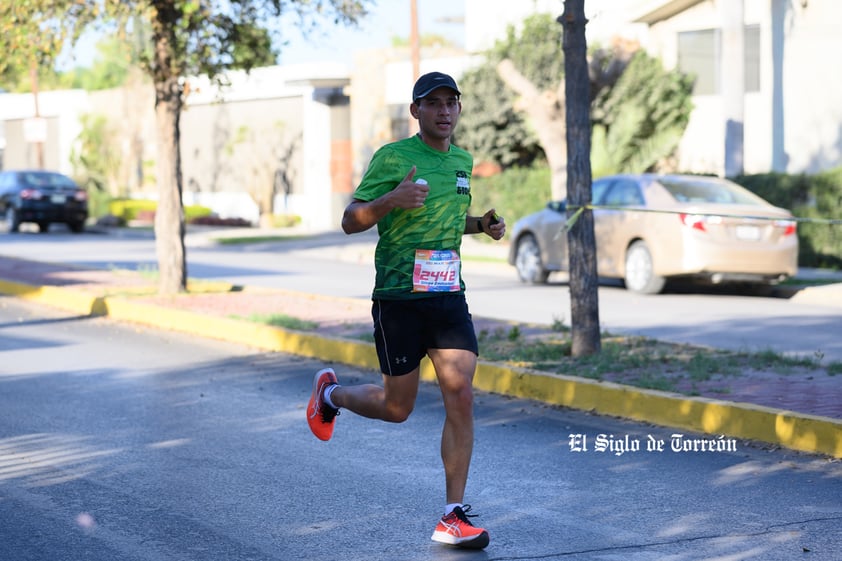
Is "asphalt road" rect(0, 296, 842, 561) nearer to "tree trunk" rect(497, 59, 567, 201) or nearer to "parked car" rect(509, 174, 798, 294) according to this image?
"parked car" rect(509, 174, 798, 294)

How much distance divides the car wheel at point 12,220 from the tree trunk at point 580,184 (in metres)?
27.5

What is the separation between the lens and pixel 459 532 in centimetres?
538

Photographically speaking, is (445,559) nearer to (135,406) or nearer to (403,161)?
(403,161)

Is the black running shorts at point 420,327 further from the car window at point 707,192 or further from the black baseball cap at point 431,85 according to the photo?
the car window at point 707,192

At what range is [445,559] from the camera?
5.30 meters

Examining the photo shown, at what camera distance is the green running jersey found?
561 cm

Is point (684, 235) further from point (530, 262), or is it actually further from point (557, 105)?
point (557, 105)

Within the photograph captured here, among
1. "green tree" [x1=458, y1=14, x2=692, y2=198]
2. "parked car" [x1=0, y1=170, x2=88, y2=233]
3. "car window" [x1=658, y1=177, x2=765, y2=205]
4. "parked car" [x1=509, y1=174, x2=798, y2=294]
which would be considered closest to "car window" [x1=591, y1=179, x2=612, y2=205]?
"parked car" [x1=509, y1=174, x2=798, y2=294]

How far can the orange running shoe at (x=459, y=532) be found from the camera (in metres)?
5.37

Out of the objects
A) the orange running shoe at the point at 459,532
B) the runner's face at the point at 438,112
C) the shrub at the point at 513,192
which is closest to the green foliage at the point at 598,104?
the shrub at the point at 513,192

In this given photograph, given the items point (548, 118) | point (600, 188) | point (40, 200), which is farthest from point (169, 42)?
point (40, 200)

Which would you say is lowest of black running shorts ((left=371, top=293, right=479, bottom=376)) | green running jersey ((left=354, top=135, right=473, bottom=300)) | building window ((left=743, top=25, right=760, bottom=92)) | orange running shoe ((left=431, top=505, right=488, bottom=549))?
orange running shoe ((left=431, top=505, right=488, bottom=549))

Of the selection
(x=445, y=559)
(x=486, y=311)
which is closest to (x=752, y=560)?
(x=445, y=559)

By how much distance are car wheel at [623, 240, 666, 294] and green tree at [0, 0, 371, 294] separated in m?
4.60
